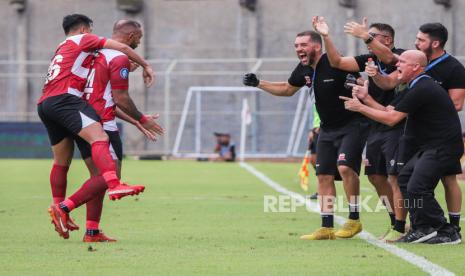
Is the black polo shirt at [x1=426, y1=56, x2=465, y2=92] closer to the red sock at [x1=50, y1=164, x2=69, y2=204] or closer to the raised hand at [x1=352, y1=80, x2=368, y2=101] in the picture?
the raised hand at [x1=352, y1=80, x2=368, y2=101]

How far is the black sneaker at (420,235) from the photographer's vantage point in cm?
1027

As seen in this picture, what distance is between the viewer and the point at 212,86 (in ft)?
126

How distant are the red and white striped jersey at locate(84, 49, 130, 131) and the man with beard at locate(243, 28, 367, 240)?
172 cm

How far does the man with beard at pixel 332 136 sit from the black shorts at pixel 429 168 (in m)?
0.86

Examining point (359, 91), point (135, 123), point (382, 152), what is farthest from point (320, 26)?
point (135, 123)

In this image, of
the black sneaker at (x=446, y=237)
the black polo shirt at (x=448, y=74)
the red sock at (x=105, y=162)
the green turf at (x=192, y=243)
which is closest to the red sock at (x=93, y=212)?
the green turf at (x=192, y=243)

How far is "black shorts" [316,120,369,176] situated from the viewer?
11.1 m

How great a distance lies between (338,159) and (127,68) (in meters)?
2.24

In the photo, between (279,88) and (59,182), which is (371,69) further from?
(59,182)

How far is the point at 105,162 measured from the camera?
10.1m

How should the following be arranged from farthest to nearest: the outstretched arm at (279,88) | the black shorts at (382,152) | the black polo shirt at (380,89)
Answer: the outstretched arm at (279,88) → the black shorts at (382,152) → the black polo shirt at (380,89)

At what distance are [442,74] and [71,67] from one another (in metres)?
3.47

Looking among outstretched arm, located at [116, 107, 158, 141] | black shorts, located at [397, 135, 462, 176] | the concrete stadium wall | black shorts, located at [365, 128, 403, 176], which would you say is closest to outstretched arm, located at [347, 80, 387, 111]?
black shorts, located at [397, 135, 462, 176]

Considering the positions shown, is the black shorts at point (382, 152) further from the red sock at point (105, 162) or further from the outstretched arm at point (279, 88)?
the red sock at point (105, 162)
